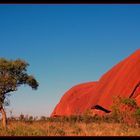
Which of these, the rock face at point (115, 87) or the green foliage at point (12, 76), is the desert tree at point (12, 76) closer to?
the green foliage at point (12, 76)

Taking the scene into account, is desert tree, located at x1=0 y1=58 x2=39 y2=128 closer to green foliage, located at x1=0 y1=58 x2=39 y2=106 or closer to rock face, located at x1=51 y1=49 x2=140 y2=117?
green foliage, located at x1=0 y1=58 x2=39 y2=106

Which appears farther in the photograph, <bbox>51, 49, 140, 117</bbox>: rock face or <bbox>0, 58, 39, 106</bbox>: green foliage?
<bbox>51, 49, 140, 117</bbox>: rock face

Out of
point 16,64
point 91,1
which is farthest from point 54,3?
point 16,64

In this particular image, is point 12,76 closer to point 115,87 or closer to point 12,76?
point 12,76

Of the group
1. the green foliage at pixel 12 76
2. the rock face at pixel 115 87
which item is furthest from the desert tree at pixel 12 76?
the rock face at pixel 115 87

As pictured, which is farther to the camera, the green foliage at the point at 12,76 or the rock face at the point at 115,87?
the rock face at the point at 115,87

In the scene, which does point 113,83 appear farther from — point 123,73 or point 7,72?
point 7,72

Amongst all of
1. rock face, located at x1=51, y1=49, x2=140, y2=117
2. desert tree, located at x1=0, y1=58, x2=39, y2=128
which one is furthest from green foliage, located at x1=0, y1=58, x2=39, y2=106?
rock face, located at x1=51, y1=49, x2=140, y2=117

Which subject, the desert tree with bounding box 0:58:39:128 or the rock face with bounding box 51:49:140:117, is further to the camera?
the rock face with bounding box 51:49:140:117

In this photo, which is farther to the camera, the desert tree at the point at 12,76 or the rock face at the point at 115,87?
the rock face at the point at 115,87
